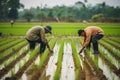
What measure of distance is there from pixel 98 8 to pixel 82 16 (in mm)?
696

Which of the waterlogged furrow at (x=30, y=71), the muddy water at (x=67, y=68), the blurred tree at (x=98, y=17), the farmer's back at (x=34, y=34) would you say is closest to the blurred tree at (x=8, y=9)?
the farmer's back at (x=34, y=34)

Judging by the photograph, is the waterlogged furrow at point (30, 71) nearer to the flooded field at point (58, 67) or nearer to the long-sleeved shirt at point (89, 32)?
the flooded field at point (58, 67)

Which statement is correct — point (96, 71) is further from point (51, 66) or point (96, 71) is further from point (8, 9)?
point (8, 9)

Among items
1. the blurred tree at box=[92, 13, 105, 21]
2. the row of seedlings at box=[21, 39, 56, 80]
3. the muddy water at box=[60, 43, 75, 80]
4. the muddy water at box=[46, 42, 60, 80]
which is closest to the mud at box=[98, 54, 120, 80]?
the muddy water at box=[60, 43, 75, 80]

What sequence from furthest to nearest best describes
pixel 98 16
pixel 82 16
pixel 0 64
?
1. pixel 82 16
2. pixel 98 16
3. pixel 0 64

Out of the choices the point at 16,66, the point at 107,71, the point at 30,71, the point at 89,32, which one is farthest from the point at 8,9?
the point at 107,71

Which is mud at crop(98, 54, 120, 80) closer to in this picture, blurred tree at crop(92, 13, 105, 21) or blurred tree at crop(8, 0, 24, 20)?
blurred tree at crop(92, 13, 105, 21)

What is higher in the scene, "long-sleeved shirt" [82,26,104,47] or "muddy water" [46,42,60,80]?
"long-sleeved shirt" [82,26,104,47]

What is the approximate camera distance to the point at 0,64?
522 centimetres

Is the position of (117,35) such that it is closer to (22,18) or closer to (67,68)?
(22,18)

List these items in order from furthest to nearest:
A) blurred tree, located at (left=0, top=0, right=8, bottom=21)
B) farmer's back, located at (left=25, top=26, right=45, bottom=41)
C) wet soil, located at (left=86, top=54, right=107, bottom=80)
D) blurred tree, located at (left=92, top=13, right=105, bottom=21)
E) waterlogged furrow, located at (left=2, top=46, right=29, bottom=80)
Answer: blurred tree, located at (left=92, top=13, right=105, bottom=21)
farmer's back, located at (left=25, top=26, right=45, bottom=41)
blurred tree, located at (left=0, top=0, right=8, bottom=21)
waterlogged furrow, located at (left=2, top=46, right=29, bottom=80)
wet soil, located at (left=86, top=54, right=107, bottom=80)

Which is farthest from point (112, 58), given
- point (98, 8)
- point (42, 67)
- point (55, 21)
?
point (55, 21)

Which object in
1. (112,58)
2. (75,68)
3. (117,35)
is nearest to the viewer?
(75,68)

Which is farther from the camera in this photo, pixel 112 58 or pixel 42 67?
pixel 112 58
